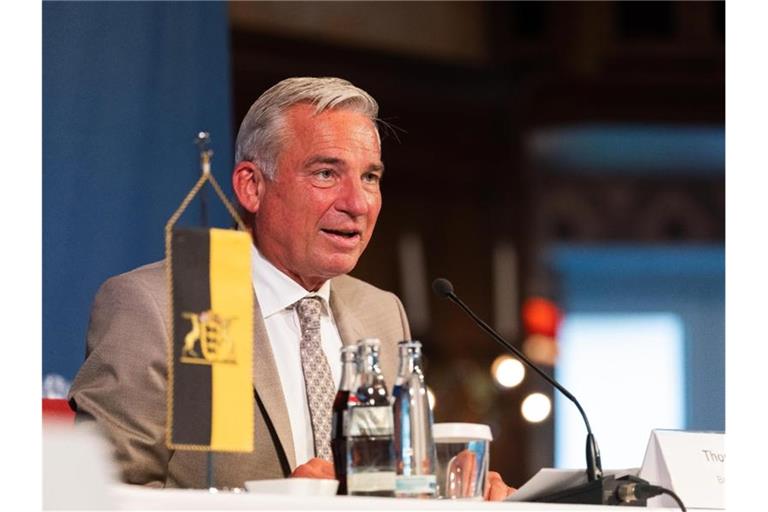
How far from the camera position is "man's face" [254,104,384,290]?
2.72 meters

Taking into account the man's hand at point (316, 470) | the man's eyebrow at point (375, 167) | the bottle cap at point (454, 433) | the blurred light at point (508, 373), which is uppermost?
the man's eyebrow at point (375, 167)

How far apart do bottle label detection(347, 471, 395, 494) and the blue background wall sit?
4.42ft

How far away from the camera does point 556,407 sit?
25.7 feet

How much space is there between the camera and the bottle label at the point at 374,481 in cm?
181

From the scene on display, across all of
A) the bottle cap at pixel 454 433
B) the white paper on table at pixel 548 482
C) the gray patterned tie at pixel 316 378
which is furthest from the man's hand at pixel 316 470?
the gray patterned tie at pixel 316 378

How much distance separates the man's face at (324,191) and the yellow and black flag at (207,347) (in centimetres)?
98

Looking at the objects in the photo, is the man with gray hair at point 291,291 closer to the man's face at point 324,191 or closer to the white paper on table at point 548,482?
the man's face at point 324,191

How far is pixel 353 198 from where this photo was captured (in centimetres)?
273

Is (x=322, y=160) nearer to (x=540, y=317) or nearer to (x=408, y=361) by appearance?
(x=408, y=361)

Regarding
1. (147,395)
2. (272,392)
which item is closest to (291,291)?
(272,392)

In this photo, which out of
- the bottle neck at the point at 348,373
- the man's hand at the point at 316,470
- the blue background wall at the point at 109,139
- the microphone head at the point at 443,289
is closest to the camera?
the bottle neck at the point at 348,373

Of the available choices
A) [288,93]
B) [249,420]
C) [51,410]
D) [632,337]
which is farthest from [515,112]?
[249,420]

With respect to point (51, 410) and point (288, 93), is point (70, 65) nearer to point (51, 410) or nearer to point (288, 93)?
point (288, 93)
